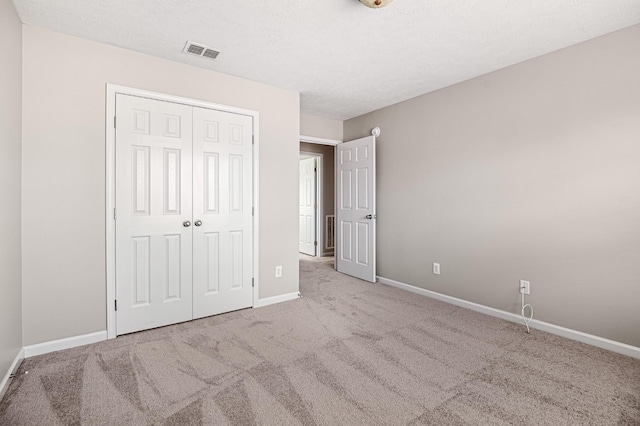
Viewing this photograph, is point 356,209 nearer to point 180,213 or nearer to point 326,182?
point 326,182

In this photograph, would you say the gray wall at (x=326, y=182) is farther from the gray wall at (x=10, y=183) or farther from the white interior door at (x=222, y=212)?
the gray wall at (x=10, y=183)

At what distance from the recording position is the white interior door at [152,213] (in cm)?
259

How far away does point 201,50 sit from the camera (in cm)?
261

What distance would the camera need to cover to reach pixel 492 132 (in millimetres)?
3082

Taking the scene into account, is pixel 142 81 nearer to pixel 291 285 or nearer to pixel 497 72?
pixel 291 285

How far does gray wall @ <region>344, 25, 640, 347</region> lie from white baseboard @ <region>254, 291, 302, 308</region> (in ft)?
4.93

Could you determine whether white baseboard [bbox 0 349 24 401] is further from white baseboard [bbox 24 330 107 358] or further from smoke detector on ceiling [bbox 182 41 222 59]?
smoke detector on ceiling [bbox 182 41 222 59]

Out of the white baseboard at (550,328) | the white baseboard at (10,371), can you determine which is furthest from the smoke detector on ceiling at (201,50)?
the white baseboard at (550,328)

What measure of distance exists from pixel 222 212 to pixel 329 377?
74.2 inches

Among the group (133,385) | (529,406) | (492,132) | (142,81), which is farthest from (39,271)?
(492,132)

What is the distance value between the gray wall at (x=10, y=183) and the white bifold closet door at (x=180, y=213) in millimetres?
603

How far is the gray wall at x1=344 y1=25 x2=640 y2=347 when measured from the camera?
7.62 feet

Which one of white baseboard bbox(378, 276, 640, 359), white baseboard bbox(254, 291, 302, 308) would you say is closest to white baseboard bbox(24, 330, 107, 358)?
white baseboard bbox(254, 291, 302, 308)

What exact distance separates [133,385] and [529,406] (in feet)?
7.67
